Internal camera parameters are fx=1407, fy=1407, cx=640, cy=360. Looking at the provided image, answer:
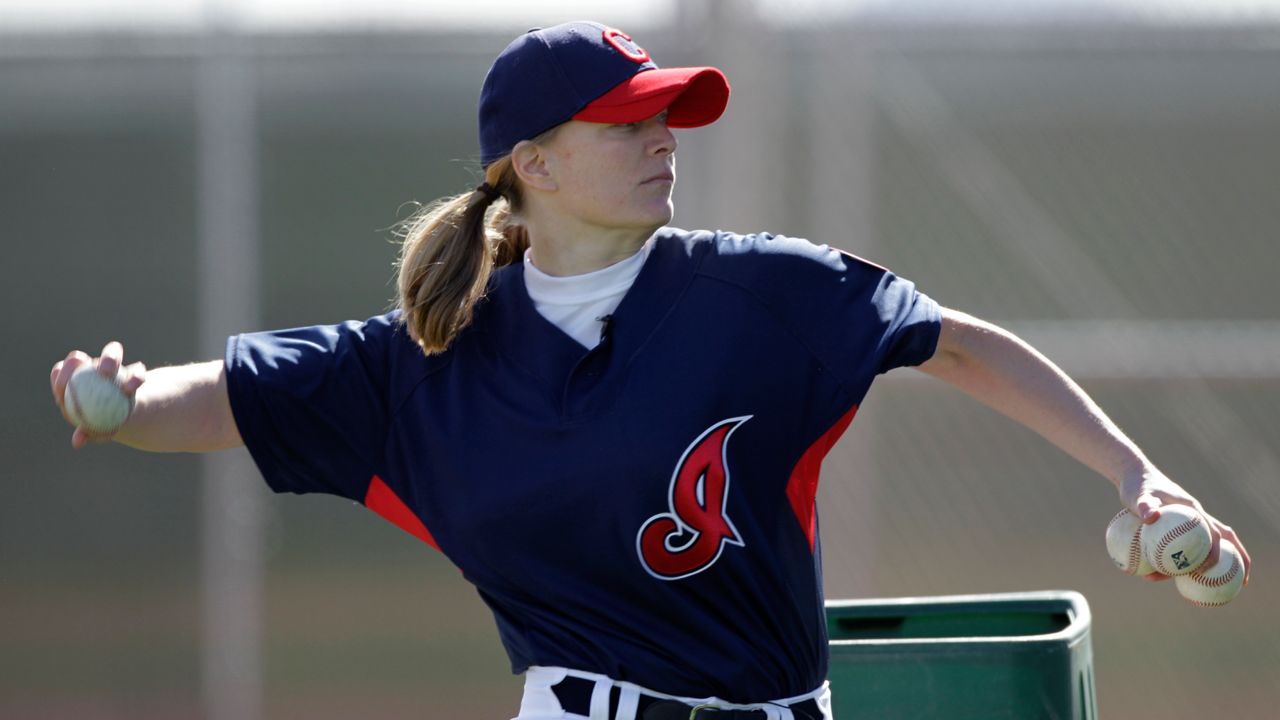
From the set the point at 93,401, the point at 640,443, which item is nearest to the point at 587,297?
the point at 640,443

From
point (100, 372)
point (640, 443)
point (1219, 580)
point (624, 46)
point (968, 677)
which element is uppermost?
point (624, 46)

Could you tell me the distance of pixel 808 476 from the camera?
2.44 metres

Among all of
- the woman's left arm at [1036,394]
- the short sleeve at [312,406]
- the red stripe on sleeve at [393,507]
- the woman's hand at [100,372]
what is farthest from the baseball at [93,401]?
the woman's left arm at [1036,394]

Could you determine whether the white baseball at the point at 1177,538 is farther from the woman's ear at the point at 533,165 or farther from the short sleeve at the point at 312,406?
the short sleeve at the point at 312,406

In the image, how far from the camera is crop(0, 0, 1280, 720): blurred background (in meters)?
5.97

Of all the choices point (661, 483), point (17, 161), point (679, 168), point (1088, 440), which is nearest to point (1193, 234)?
point (679, 168)

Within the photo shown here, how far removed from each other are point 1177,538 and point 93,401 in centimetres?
170

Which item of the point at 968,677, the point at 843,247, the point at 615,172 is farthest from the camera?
the point at 843,247

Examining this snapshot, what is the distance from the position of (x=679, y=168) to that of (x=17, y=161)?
3491 millimetres

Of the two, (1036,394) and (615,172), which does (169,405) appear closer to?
(615,172)

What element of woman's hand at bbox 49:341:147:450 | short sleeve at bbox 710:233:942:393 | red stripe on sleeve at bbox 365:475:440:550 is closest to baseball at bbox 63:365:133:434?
woman's hand at bbox 49:341:147:450

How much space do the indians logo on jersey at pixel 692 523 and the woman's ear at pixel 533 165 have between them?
0.60 meters

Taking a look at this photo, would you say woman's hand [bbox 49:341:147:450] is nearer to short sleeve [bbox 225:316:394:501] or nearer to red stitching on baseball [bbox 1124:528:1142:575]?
short sleeve [bbox 225:316:394:501]

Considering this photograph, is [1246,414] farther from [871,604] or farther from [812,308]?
[812,308]
